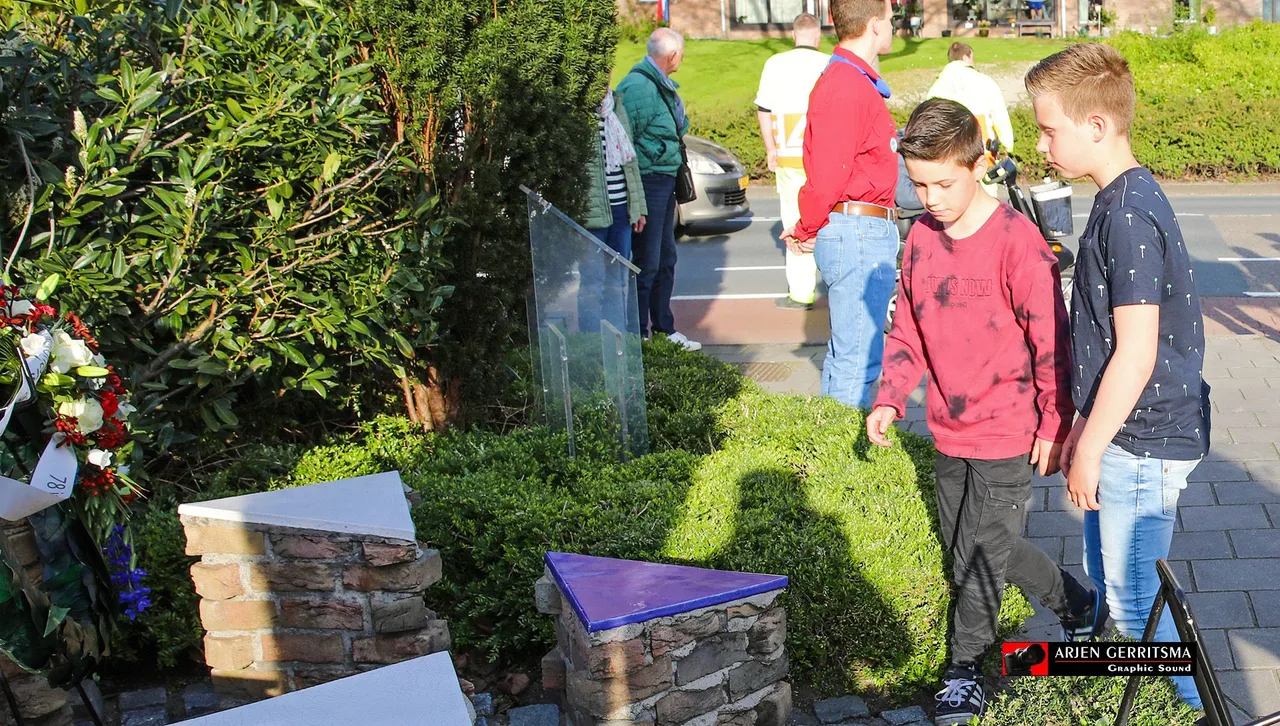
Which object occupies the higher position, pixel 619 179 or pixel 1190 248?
pixel 619 179

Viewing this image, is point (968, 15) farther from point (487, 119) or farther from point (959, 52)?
point (487, 119)

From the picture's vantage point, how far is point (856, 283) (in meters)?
5.46

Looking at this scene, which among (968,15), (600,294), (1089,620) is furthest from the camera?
(968,15)

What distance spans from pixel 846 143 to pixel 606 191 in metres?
1.98

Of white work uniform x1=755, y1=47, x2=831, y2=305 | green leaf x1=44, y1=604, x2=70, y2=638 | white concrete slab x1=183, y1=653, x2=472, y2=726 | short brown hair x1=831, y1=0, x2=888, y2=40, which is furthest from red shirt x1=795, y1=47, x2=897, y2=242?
green leaf x1=44, y1=604, x2=70, y2=638

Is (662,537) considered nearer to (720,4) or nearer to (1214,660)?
Answer: (1214,660)

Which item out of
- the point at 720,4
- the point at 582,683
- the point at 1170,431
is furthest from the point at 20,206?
the point at 720,4

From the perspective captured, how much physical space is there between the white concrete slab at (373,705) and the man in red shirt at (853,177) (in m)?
3.34

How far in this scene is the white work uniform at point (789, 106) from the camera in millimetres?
8359

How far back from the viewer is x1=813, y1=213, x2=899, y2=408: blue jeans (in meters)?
5.39

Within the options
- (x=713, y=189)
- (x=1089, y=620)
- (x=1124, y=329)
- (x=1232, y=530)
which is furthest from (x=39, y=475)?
(x=713, y=189)

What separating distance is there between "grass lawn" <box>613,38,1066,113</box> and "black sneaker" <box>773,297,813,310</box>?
10.7 m

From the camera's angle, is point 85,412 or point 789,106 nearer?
point 85,412

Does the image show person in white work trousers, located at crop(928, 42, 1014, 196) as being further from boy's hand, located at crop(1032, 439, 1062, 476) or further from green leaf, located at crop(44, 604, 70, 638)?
green leaf, located at crop(44, 604, 70, 638)
